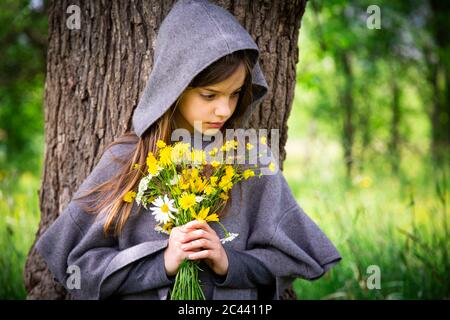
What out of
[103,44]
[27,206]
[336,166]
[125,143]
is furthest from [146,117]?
[336,166]

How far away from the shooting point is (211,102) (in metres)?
2.13

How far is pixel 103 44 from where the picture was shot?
257 cm

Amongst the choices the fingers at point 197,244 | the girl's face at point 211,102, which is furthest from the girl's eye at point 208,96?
the fingers at point 197,244

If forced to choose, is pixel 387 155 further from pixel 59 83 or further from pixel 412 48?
pixel 59 83

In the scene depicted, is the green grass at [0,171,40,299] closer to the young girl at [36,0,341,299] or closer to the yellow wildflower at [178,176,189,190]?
the young girl at [36,0,341,299]

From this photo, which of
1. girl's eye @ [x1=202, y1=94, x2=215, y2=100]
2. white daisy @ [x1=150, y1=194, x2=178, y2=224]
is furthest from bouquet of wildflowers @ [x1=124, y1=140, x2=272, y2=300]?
girl's eye @ [x1=202, y1=94, x2=215, y2=100]

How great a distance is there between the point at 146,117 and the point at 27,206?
226 centimetres

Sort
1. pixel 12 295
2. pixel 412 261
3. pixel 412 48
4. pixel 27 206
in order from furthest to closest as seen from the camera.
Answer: pixel 412 48
pixel 27 206
pixel 412 261
pixel 12 295

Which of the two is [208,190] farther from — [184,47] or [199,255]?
[184,47]

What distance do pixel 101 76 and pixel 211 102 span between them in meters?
0.77

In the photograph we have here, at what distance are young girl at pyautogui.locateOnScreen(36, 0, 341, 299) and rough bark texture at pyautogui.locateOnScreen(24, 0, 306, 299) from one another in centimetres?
25

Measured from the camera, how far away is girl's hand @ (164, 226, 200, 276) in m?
1.96

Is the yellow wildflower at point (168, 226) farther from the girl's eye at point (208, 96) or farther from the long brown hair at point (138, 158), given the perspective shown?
the girl's eye at point (208, 96)

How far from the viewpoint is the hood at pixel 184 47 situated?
204cm
